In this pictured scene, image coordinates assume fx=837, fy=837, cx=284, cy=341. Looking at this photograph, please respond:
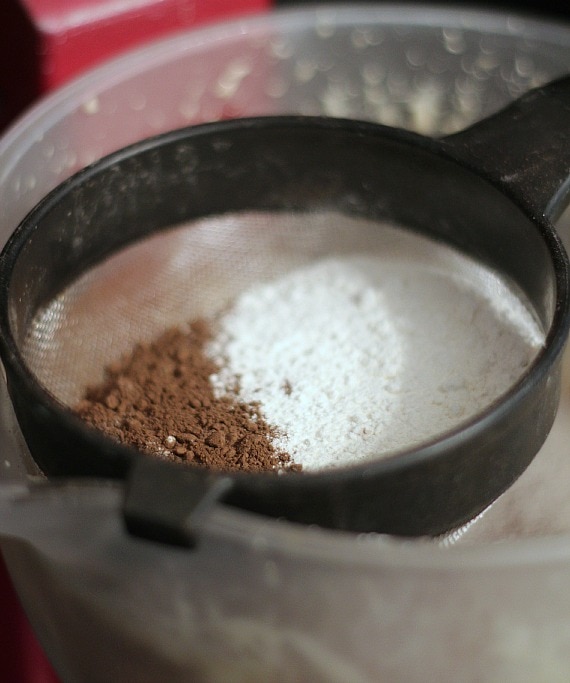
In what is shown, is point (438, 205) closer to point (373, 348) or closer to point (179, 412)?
point (373, 348)

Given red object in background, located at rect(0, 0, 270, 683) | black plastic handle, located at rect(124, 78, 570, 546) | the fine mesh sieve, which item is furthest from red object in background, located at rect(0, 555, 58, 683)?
black plastic handle, located at rect(124, 78, 570, 546)

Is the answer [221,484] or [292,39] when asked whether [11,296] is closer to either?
[221,484]

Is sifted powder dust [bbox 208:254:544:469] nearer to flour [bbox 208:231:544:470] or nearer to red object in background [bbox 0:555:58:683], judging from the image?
flour [bbox 208:231:544:470]

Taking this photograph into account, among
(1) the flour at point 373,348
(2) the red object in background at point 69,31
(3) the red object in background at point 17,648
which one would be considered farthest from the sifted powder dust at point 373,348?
(3) the red object in background at point 17,648

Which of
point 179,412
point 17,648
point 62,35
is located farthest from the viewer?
point 17,648

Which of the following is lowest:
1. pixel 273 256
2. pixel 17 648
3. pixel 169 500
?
pixel 17 648

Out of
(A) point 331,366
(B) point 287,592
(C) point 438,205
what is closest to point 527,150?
(C) point 438,205

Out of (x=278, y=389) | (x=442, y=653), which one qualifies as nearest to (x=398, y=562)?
(x=442, y=653)

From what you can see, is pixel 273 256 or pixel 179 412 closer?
pixel 179 412
